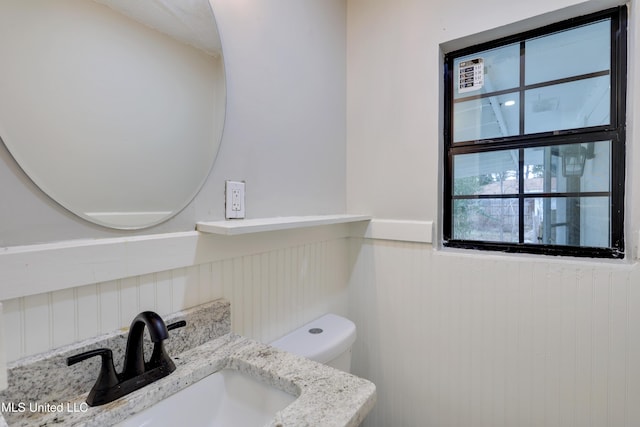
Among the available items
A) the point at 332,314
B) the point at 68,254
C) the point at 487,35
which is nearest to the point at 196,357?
the point at 68,254

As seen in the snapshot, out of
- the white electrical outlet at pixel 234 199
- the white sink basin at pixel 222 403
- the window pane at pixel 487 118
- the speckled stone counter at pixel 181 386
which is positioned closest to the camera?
the speckled stone counter at pixel 181 386

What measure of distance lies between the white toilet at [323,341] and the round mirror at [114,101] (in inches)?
26.2

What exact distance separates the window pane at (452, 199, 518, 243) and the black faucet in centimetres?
123

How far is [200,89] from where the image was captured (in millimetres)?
916

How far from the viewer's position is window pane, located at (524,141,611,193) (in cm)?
108

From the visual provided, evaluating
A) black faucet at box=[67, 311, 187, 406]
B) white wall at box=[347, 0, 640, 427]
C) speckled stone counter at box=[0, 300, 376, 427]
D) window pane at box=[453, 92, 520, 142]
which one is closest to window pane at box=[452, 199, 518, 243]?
white wall at box=[347, 0, 640, 427]

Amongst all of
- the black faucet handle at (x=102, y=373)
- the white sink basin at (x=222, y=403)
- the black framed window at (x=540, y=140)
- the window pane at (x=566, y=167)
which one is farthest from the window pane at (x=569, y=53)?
the black faucet handle at (x=102, y=373)

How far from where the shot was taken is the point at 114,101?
734mm

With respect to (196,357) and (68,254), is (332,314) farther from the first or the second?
(68,254)

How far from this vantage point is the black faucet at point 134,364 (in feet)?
2.04

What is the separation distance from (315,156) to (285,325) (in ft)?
2.45

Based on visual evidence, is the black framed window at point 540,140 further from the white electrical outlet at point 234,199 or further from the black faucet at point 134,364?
the black faucet at point 134,364

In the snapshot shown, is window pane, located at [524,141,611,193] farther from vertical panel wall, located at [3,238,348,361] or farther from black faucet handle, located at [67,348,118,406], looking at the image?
black faucet handle, located at [67,348,118,406]

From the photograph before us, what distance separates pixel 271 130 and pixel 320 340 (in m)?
0.85
